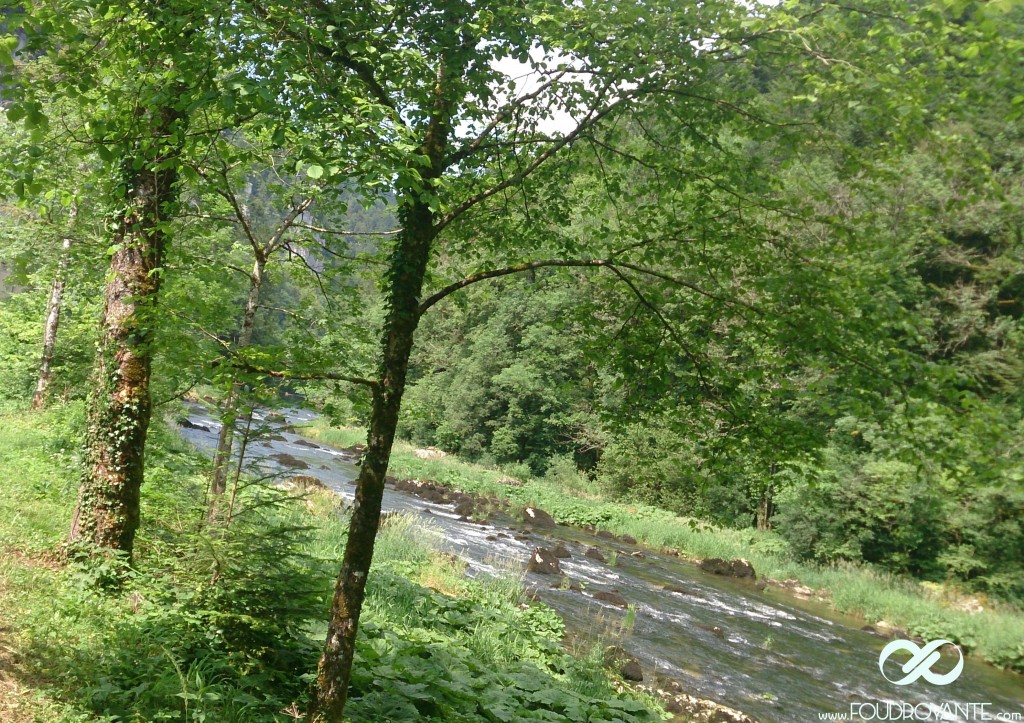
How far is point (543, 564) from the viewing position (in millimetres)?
14188

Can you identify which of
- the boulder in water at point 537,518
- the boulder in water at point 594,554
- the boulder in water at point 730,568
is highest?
the boulder in water at point 730,568

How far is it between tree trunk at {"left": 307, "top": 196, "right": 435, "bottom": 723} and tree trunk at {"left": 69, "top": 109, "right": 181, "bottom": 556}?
9.83 feet

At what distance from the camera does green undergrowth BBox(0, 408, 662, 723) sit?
3.99 meters

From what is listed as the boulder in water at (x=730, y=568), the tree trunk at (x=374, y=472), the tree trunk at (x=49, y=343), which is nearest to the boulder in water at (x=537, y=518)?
the boulder in water at (x=730, y=568)

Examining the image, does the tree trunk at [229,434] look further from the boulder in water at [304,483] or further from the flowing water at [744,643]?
the boulder in water at [304,483]

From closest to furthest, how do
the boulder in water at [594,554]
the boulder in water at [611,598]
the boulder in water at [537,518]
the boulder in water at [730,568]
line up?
the boulder in water at [611,598] → the boulder in water at [594,554] → the boulder in water at [730,568] → the boulder in water at [537,518]

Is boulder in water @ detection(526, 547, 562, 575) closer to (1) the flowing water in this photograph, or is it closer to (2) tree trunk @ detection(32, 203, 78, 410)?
(1) the flowing water

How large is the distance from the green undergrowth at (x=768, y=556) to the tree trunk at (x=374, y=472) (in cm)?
226

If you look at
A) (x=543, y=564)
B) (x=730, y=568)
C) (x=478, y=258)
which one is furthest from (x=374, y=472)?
(x=730, y=568)

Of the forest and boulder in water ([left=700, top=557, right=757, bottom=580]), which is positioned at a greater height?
the forest

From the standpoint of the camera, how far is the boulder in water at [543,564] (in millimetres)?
13914

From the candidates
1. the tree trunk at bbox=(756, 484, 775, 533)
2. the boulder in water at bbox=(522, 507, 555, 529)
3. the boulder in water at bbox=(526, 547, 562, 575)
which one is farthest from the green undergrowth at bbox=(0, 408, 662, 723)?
the tree trunk at bbox=(756, 484, 775, 533)

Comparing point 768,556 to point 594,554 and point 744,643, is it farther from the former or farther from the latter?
point 744,643

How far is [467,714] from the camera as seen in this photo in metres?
4.91
